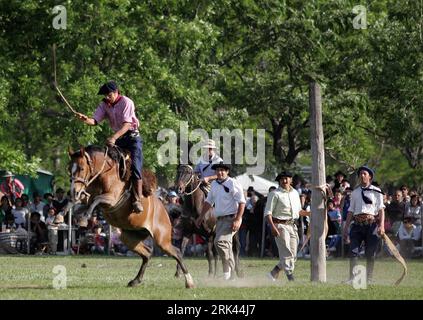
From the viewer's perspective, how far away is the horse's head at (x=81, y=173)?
15.3 meters

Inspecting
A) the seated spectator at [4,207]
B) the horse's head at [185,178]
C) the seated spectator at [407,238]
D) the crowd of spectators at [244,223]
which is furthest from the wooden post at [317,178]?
the seated spectator at [4,207]

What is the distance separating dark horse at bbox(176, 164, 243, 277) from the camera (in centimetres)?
2145

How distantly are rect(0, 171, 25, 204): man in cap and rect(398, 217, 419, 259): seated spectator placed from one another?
11124mm

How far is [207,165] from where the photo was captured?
71.0 feet

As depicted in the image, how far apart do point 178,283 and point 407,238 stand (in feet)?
34.2

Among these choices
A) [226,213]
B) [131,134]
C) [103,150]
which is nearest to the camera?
[103,150]

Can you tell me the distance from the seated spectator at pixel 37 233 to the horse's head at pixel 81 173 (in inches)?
580

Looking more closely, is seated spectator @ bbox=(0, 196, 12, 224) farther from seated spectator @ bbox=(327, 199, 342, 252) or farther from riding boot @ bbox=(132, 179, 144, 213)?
riding boot @ bbox=(132, 179, 144, 213)

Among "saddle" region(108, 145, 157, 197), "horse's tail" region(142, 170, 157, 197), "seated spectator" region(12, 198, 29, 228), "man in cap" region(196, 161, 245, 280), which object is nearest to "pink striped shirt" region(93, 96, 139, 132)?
"saddle" region(108, 145, 157, 197)

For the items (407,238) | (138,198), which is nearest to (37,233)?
(407,238)

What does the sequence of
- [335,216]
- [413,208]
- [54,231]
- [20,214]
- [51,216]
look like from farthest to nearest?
[20,214] < [51,216] < [54,231] < [335,216] < [413,208]

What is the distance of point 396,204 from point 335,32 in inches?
433

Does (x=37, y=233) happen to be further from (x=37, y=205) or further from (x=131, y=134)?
(x=131, y=134)

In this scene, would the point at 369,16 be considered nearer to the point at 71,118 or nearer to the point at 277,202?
the point at 71,118
